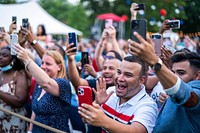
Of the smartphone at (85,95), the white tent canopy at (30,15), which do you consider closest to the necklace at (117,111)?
the smartphone at (85,95)

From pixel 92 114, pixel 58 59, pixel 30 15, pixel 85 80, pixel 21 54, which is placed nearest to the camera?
pixel 92 114

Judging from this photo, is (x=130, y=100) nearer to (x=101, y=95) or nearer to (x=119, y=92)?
(x=119, y=92)

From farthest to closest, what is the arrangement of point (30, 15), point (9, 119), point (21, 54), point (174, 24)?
point (30, 15)
point (9, 119)
point (174, 24)
point (21, 54)

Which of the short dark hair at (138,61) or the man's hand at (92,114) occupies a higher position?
the short dark hair at (138,61)

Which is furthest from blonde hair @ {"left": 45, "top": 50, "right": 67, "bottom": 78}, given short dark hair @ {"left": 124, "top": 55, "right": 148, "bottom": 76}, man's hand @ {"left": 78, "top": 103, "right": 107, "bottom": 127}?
man's hand @ {"left": 78, "top": 103, "right": 107, "bottom": 127}

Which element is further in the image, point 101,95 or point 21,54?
point 21,54

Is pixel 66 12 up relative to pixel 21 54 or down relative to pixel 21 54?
up

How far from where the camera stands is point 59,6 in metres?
89.3

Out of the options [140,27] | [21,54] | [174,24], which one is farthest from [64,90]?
[140,27]

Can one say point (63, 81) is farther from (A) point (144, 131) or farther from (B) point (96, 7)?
(B) point (96, 7)

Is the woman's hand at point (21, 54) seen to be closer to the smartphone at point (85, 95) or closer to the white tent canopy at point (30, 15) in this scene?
the smartphone at point (85, 95)

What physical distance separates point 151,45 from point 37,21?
1509 centimetres

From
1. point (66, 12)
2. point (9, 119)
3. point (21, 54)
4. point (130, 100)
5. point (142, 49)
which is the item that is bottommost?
point (9, 119)

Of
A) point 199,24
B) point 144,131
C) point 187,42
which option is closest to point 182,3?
point 199,24
